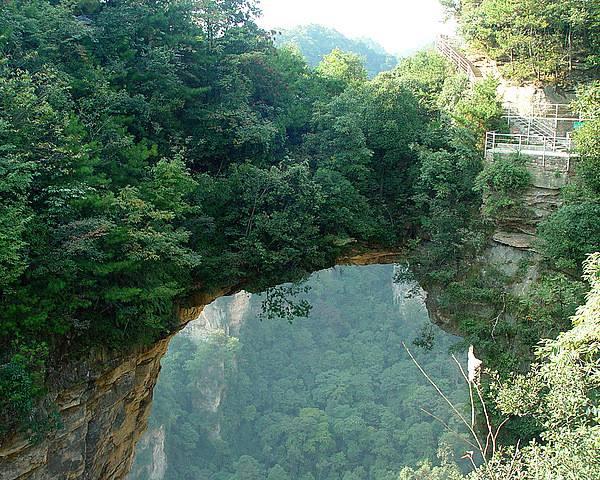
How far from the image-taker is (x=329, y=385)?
2975 cm

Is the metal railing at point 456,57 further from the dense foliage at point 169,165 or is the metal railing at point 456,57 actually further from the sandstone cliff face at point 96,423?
the sandstone cliff face at point 96,423

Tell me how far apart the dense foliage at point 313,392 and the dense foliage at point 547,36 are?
55.4 feet

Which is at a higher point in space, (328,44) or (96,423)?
(328,44)

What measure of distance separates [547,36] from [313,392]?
71.3 feet

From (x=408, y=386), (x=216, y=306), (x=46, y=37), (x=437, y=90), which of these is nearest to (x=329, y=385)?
(x=408, y=386)

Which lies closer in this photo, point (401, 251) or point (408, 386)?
point (401, 251)

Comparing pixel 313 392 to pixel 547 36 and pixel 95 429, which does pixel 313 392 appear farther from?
pixel 95 429

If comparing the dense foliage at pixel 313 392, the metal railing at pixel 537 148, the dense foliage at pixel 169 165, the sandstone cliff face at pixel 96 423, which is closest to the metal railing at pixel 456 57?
the dense foliage at pixel 169 165

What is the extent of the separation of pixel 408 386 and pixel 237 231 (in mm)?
21221

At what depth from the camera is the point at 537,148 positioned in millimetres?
10523

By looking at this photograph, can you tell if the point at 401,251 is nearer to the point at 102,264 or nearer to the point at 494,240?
the point at 494,240

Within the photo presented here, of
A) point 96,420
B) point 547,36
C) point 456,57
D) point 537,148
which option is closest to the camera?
point 96,420

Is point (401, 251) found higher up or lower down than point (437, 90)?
lower down

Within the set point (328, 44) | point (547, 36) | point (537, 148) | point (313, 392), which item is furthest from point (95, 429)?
point (328, 44)
